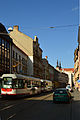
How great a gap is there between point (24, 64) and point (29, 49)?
8447 mm

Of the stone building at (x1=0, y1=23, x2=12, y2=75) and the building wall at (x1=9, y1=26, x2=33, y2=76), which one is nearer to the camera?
the stone building at (x1=0, y1=23, x2=12, y2=75)

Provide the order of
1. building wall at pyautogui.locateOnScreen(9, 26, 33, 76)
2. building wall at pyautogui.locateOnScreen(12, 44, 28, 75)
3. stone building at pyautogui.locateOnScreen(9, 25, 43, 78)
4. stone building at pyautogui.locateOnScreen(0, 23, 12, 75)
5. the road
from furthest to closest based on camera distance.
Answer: building wall at pyautogui.locateOnScreen(9, 26, 33, 76) → stone building at pyautogui.locateOnScreen(9, 25, 43, 78) → building wall at pyautogui.locateOnScreen(12, 44, 28, 75) → stone building at pyautogui.locateOnScreen(0, 23, 12, 75) → the road

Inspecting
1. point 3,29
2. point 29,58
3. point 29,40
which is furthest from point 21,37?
point 3,29

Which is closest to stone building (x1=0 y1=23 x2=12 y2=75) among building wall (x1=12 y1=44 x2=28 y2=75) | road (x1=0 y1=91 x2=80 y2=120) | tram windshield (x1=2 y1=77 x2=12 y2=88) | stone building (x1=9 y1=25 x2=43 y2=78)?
building wall (x1=12 y1=44 x2=28 y2=75)

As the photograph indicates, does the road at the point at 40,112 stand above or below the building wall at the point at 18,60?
below

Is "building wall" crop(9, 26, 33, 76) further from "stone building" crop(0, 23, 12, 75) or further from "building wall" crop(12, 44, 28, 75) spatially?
"stone building" crop(0, 23, 12, 75)

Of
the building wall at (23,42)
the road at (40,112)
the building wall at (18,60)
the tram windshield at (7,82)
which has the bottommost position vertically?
the road at (40,112)

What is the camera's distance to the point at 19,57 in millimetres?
55312

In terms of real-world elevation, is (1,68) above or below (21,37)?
→ below

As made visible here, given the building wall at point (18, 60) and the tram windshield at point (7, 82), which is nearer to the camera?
the tram windshield at point (7, 82)

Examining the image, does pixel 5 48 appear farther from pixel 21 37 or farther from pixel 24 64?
pixel 21 37

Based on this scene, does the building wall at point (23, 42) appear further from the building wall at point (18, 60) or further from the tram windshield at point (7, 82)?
the tram windshield at point (7, 82)

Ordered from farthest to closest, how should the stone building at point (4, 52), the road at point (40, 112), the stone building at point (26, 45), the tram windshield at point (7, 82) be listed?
1. the stone building at point (26, 45)
2. the stone building at point (4, 52)
3. the tram windshield at point (7, 82)
4. the road at point (40, 112)

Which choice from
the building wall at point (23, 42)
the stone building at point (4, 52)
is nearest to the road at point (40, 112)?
the stone building at point (4, 52)
